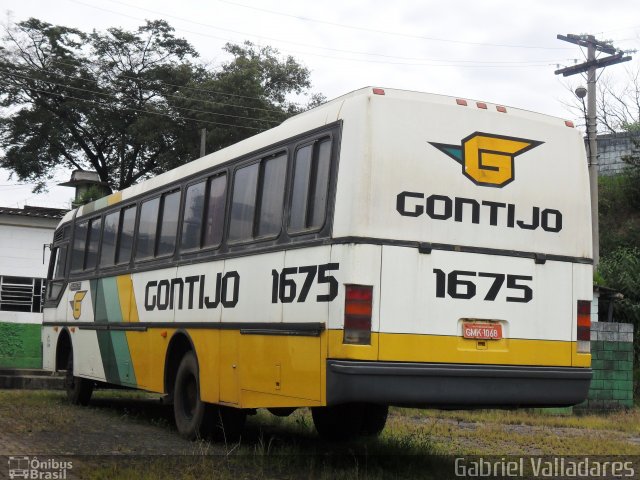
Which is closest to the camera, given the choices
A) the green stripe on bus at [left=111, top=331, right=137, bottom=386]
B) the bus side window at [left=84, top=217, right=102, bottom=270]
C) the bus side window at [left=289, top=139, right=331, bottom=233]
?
the bus side window at [left=289, top=139, right=331, bottom=233]

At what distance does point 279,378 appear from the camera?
8445 millimetres

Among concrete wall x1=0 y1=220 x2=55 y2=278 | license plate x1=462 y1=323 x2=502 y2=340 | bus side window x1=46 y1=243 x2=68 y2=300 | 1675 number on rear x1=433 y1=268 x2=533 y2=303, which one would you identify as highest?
concrete wall x1=0 y1=220 x2=55 y2=278

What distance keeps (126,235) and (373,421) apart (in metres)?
4.41

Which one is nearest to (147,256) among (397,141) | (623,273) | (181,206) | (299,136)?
(181,206)

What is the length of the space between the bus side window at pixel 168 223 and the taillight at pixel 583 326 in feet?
15.7

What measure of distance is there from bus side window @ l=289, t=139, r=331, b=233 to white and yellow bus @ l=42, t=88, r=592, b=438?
2 cm

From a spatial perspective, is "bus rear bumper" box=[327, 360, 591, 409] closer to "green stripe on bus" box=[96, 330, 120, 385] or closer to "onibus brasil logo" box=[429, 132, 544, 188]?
"onibus brasil logo" box=[429, 132, 544, 188]

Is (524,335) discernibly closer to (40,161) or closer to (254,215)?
(254,215)

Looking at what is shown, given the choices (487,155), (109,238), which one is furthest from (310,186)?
(109,238)

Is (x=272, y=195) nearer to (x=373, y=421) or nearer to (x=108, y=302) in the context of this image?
(x=373, y=421)

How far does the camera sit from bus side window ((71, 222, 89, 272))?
1502 centimetres

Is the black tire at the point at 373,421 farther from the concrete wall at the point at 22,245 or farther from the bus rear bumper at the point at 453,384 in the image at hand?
the concrete wall at the point at 22,245

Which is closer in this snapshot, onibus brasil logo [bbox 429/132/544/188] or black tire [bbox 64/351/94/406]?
onibus brasil logo [bbox 429/132/544/188]

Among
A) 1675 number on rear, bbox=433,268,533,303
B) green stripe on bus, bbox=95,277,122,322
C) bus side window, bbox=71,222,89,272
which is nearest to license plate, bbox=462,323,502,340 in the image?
1675 number on rear, bbox=433,268,533,303
